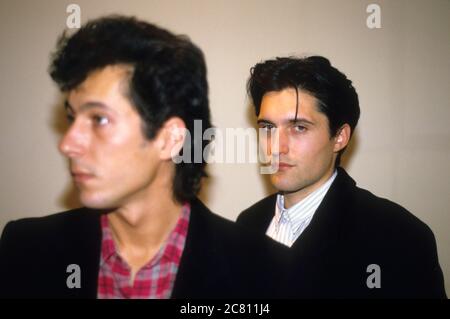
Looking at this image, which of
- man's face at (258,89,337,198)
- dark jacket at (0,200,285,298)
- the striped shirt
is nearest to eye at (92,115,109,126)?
dark jacket at (0,200,285,298)

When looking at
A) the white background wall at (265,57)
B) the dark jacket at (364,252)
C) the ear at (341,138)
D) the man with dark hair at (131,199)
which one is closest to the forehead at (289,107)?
the ear at (341,138)

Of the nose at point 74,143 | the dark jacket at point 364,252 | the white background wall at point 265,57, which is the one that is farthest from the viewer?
the white background wall at point 265,57

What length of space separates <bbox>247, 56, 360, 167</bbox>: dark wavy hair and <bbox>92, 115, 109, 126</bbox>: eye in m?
0.77

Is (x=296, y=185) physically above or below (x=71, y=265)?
above

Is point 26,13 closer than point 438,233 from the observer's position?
Yes

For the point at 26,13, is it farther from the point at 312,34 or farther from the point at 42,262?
the point at 312,34

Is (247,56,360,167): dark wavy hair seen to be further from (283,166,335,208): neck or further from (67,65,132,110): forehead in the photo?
(67,65,132,110): forehead

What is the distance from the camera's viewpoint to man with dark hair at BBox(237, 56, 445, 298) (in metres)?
1.21

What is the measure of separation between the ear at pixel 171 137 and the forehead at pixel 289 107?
0.54m

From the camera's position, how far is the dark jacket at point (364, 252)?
1190 mm

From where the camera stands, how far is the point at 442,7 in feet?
5.45

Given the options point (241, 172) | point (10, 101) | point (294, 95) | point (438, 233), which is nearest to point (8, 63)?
point (10, 101)

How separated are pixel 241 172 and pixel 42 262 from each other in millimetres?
933

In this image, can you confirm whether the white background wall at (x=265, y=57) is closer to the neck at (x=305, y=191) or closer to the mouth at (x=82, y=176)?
the neck at (x=305, y=191)
